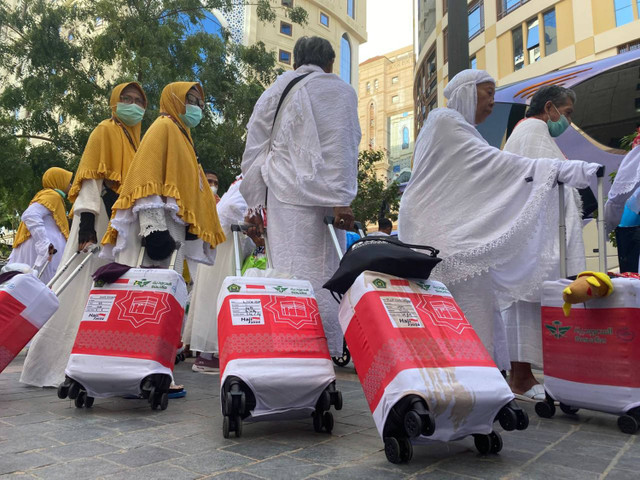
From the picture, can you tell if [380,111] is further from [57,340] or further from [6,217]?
[57,340]

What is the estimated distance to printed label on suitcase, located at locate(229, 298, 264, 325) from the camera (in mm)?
2496

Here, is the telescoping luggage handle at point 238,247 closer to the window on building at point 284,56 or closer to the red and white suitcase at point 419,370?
the red and white suitcase at point 419,370

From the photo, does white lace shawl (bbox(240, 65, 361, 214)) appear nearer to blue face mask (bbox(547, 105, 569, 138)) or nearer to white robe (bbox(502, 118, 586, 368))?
white robe (bbox(502, 118, 586, 368))

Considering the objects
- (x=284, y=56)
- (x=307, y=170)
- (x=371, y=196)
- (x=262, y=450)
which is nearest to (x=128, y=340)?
(x=262, y=450)

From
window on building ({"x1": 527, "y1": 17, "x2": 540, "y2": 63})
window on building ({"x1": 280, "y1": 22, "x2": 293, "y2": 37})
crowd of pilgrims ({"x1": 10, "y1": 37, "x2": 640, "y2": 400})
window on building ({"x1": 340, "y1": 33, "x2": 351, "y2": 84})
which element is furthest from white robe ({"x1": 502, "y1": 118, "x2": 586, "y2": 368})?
window on building ({"x1": 340, "y1": 33, "x2": 351, "y2": 84})

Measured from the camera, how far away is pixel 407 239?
3.38 m

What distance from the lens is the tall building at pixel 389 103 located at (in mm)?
76562

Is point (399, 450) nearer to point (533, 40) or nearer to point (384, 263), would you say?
point (384, 263)

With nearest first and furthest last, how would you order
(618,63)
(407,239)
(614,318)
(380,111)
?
(614,318), (407,239), (618,63), (380,111)

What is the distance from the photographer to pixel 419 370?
1976mm

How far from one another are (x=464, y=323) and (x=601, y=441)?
2.78 feet

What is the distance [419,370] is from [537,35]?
84.1ft

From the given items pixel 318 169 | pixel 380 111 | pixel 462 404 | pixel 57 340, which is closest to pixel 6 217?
pixel 57 340

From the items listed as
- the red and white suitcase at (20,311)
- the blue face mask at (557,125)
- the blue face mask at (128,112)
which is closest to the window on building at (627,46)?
the blue face mask at (557,125)
